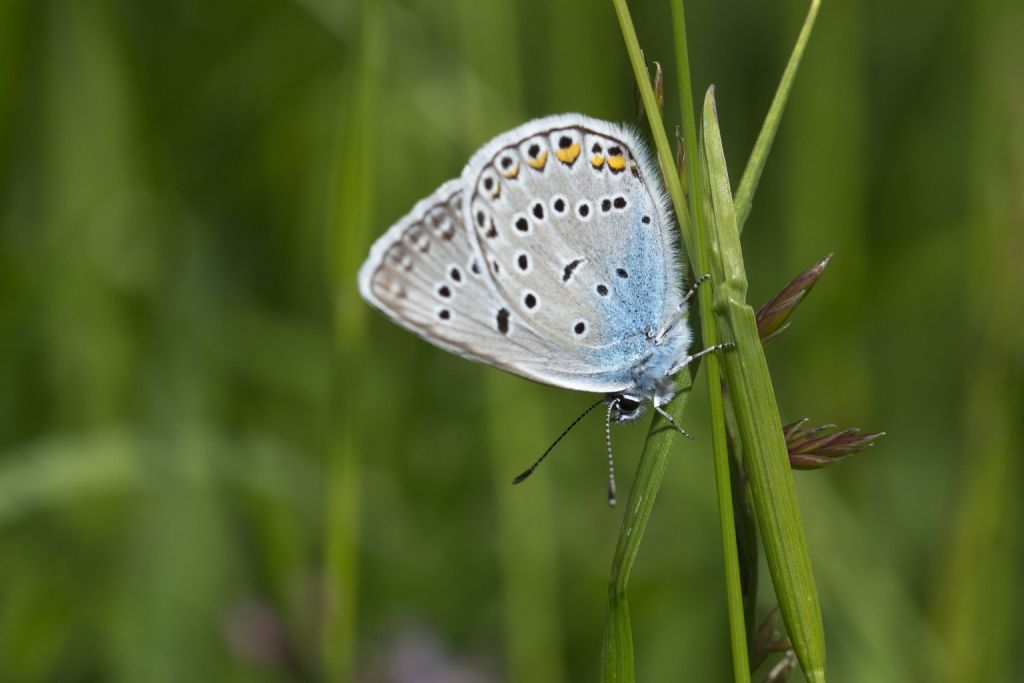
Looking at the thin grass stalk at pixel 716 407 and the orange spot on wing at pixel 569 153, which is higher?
the orange spot on wing at pixel 569 153

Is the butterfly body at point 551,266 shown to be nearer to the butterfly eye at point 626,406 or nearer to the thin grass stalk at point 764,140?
the butterfly eye at point 626,406

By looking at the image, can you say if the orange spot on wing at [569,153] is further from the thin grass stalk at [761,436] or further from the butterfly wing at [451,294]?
the thin grass stalk at [761,436]

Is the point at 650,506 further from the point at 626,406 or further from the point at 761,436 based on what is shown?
the point at 626,406

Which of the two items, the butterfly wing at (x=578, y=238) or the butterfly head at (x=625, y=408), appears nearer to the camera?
the butterfly wing at (x=578, y=238)

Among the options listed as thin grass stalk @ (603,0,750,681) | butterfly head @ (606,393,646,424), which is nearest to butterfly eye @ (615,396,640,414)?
butterfly head @ (606,393,646,424)

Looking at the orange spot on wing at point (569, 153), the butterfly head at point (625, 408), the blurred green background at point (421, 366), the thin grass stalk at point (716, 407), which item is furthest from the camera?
the blurred green background at point (421, 366)

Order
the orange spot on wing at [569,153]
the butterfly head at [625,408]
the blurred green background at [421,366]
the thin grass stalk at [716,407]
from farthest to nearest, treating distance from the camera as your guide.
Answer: the blurred green background at [421,366], the butterfly head at [625,408], the orange spot on wing at [569,153], the thin grass stalk at [716,407]

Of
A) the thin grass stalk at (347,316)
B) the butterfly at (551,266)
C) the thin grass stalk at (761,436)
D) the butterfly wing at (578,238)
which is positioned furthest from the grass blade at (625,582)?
the thin grass stalk at (347,316)
